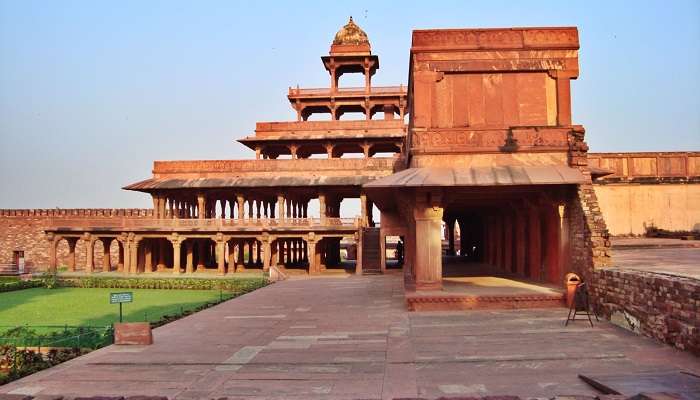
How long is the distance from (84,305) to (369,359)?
19062 millimetres

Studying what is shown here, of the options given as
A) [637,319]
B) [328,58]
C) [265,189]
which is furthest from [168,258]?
[637,319]

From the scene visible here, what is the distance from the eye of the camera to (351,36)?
4588cm

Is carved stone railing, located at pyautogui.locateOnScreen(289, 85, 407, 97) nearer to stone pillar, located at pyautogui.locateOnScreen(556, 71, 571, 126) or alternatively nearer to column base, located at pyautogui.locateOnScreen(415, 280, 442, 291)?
stone pillar, located at pyautogui.locateOnScreen(556, 71, 571, 126)

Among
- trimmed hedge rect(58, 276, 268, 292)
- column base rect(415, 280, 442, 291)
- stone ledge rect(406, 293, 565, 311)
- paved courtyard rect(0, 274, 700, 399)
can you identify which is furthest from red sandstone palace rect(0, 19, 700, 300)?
trimmed hedge rect(58, 276, 268, 292)

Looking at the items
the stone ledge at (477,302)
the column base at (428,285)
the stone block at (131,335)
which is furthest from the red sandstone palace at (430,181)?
the stone block at (131,335)

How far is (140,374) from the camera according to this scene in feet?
28.8

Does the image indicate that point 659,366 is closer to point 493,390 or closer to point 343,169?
point 493,390

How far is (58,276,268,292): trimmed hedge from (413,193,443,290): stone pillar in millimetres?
13417

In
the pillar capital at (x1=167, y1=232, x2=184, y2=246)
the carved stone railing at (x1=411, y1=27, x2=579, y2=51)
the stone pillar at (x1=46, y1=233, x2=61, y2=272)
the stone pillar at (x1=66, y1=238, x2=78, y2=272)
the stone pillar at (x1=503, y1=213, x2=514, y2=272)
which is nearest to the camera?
the carved stone railing at (x1=411, y1=27, x2=579, y2=51)

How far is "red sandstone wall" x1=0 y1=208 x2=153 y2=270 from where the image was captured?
47.6m

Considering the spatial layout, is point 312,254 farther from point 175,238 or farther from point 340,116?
point 340,116

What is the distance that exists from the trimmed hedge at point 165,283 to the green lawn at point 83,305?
67 cm

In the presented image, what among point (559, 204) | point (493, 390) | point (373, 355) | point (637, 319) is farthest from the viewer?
point (559, 204)

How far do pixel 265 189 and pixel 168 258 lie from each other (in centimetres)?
1036
